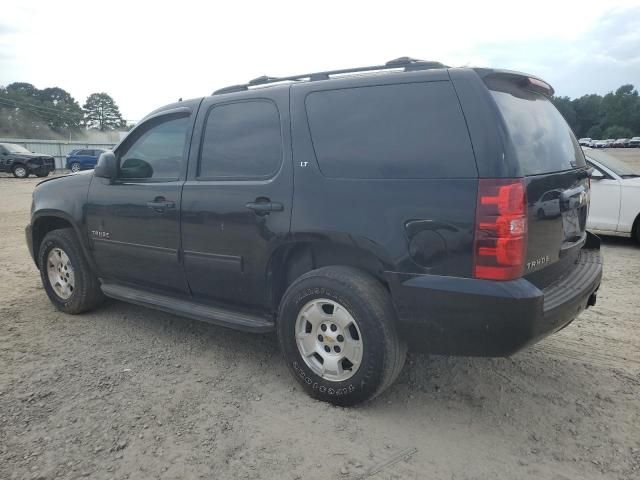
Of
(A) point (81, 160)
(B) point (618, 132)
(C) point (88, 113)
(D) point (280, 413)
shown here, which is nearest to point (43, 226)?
(D) point (280, 413)

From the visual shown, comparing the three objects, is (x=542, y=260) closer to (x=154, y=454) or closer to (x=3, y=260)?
(x=154, y=454)

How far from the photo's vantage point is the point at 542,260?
2.79 m

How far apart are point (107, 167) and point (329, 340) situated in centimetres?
245

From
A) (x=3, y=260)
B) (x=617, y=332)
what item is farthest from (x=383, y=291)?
(x=3, y=260)

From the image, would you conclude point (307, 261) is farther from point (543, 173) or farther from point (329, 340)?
point (543, 173)

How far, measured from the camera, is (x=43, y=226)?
4.97m

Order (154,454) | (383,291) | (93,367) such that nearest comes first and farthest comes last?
(154,454) → (383,291) → (93,367)

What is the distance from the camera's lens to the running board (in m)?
3.41

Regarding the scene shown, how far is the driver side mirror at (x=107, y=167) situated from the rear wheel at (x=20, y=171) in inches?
1013

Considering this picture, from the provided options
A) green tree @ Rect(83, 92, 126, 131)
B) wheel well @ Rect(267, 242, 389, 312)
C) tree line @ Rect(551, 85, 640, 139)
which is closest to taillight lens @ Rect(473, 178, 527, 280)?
wheel well @ Rect(267, 242, 389, 312)

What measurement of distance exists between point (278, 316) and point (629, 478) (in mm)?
2037

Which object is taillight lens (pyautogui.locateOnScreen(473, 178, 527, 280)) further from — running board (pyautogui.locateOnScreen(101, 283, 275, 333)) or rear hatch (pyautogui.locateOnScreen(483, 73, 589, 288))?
running board (pyautogui.locateOnScreen(101, 283, 275, 333))

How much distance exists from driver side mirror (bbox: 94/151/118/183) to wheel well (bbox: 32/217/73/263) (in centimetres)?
91

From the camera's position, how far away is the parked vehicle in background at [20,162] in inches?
1019
